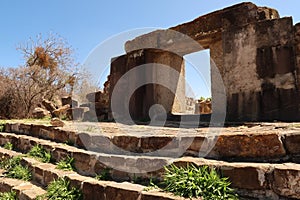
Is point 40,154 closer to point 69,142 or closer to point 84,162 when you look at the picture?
point 69,142

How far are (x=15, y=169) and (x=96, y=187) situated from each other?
2.15 metres

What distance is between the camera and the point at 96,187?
8.45 feet

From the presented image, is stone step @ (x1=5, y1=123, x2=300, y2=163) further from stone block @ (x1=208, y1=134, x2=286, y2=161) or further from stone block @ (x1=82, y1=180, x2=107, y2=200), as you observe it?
stone block @ (x1=82, y1=180, x2=107, y2=200)

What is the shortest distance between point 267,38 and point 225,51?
0.70m

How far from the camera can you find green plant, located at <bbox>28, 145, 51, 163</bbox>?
12.8ft

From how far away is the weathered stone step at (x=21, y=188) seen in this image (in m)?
3.06

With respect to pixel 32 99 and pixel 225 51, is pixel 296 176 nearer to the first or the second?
pixel 225 51

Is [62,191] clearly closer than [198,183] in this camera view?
No

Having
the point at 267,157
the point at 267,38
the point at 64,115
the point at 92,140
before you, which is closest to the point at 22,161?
the point at 92,140

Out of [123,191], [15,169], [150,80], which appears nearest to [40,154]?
[15,169]

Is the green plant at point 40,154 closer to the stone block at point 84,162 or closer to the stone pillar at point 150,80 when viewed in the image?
the stone block at point 84,162

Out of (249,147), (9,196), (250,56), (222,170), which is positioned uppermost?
(250,56)

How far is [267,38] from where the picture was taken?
380 cm

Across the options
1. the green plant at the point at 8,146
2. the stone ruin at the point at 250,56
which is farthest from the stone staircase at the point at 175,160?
the green plant at the point at 8,146
